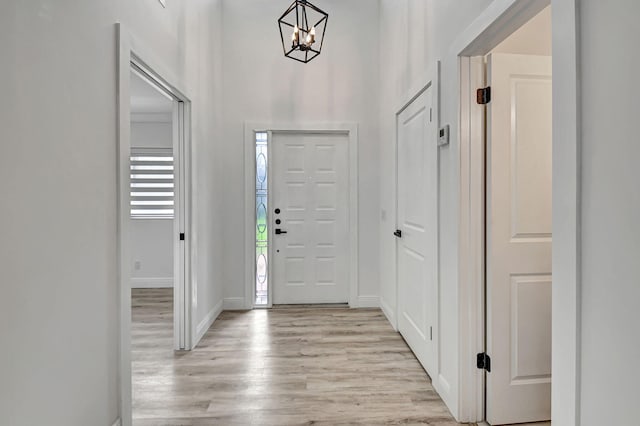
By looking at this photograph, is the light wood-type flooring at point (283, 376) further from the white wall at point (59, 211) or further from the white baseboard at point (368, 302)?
the white wall at point (59, 211)

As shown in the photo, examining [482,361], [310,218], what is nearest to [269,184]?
[310,218]

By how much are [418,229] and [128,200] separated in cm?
195

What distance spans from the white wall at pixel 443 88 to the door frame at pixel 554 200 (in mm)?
53

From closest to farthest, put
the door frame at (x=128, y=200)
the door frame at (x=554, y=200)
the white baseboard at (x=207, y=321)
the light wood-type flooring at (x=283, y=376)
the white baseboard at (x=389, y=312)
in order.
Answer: the door frame at (x=554, y=200)
the door frame at (x=128, y=200)
the light wood-type flooring at (x=283, y=376)
the white baseboard at (x=207, y=321)
the white baseboard at (x=389, y=312)

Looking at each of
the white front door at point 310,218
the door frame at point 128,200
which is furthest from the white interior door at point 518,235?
the white front door at point 310,218

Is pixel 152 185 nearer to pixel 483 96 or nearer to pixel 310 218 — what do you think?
pixel 310 218

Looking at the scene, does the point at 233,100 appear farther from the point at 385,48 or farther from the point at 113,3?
the point at 113,3

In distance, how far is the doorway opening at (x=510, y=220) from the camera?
1798 millimetres

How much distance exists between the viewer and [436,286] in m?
2.16

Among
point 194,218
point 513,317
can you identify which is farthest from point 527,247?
point 194,218

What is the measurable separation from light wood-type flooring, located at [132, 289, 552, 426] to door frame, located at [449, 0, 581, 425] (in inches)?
20.0

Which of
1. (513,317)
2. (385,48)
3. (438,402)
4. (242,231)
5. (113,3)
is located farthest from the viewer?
(242,231)

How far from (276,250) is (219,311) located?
0.90 m

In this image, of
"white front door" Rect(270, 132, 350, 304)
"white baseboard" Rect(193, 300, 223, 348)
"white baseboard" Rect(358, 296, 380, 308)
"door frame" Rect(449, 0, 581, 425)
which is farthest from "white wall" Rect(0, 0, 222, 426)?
"white baseboard" Rect(358, 296, 380, 308)
